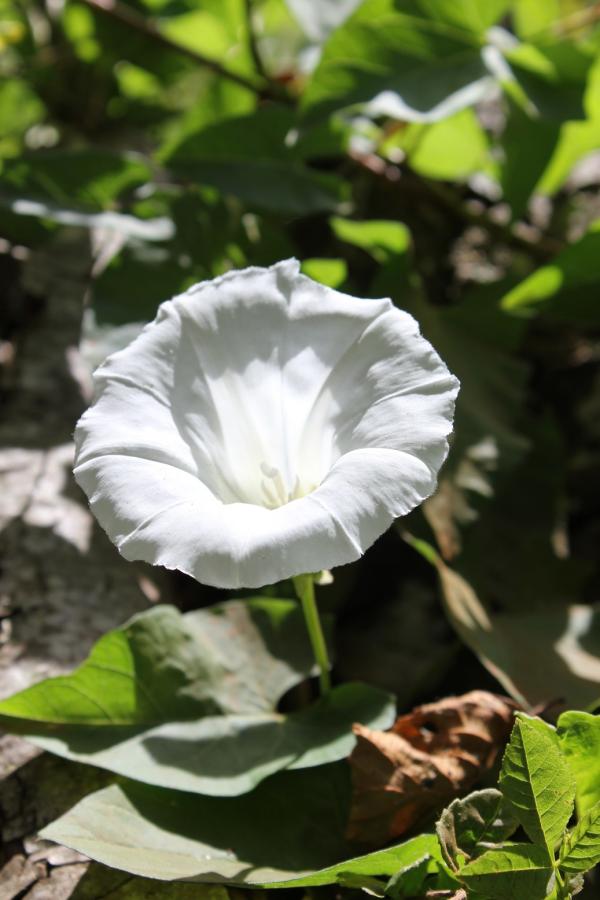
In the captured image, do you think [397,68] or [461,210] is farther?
[461,210]

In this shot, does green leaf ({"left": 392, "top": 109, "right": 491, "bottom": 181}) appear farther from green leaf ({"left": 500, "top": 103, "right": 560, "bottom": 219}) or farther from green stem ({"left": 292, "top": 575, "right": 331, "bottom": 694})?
green stem ({"left": 292, "top": 575, "right": 331, "bottom": 694})

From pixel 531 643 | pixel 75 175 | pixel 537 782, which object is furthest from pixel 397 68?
pixel 537 782

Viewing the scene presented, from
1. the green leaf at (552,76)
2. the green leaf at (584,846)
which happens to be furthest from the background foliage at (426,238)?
the green leaf at (584,846)

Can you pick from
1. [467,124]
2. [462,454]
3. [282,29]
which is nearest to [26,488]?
[462,454]

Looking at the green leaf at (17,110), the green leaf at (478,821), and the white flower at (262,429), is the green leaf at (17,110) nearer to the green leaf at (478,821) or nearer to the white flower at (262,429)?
the white flower at (262,429)

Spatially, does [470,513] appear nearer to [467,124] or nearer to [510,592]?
[510,592]

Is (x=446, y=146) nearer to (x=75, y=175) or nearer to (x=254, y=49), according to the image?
(x=254, y=49)

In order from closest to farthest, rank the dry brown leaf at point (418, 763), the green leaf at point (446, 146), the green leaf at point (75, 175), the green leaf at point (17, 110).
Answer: the dry brown leaf at point (418, 763)
the green leaf at point (75, 175)
the green leaf at point (446, 146)
the green leaf at point (17, 110)
